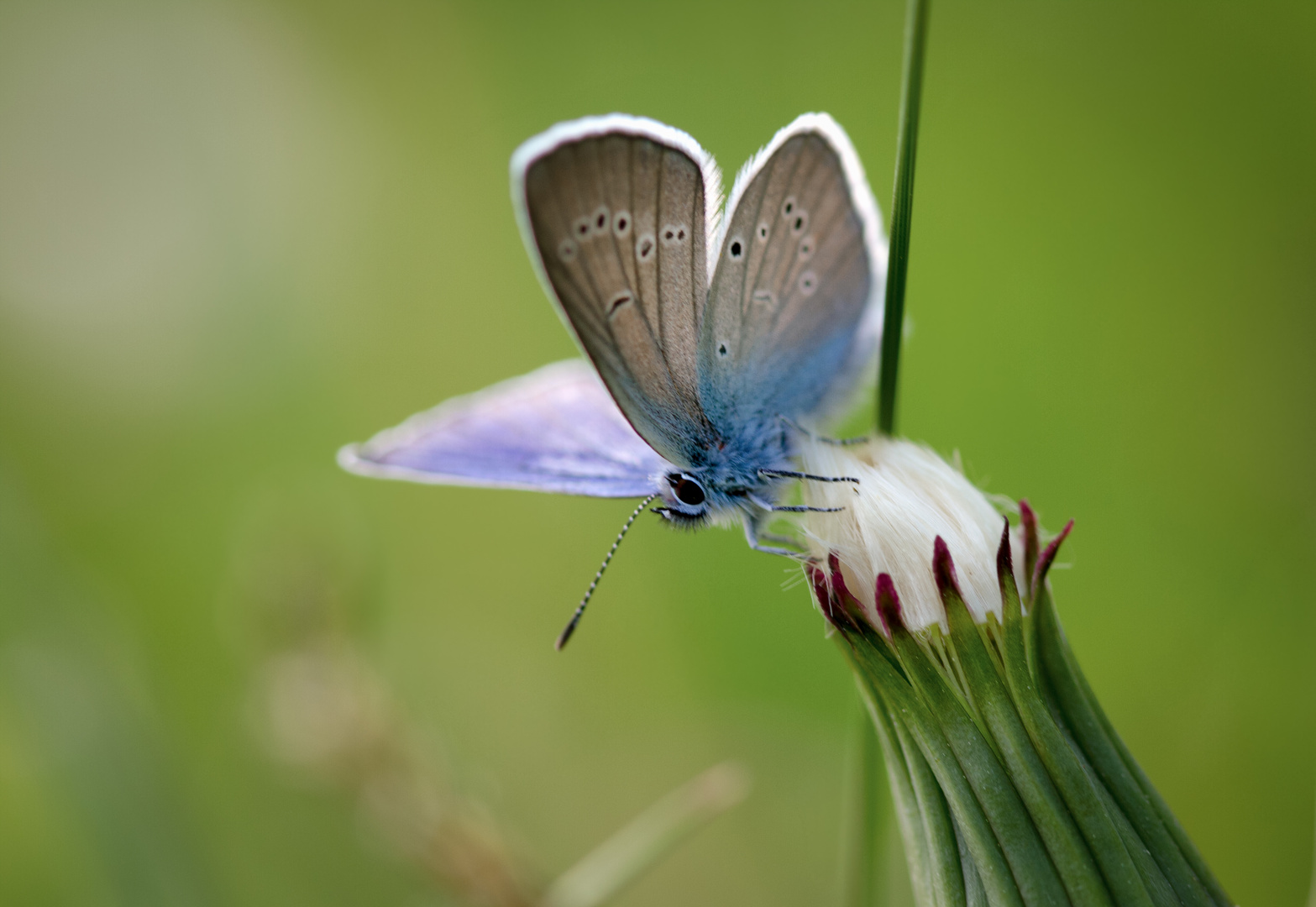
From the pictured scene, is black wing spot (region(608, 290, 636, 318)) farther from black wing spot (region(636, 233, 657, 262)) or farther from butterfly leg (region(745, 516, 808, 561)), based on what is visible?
butterfly leg (region(745, 516, 808, 561))

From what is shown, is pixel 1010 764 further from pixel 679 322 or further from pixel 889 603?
pixel 679 322

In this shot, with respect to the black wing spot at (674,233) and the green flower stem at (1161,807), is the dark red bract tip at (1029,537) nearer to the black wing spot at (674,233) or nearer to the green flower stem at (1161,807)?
the green flower stem at (1161,807)

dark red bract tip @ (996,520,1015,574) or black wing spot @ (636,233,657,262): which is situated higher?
black wing spot @ (636,233,657,262)

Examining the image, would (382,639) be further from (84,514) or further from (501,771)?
(84,514)

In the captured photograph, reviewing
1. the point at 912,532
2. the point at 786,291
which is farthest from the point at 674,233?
the point at 912,532

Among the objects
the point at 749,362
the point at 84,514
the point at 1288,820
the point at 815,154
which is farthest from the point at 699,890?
the point at 84,514

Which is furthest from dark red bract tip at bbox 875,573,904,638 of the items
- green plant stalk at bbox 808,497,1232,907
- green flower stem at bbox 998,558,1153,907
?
green flower stem at bbox 998,558,1153,907
